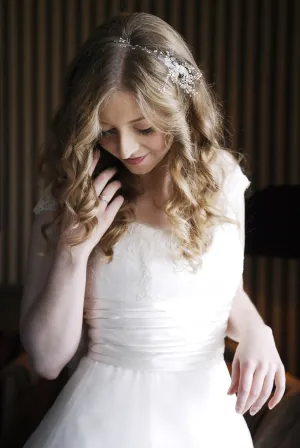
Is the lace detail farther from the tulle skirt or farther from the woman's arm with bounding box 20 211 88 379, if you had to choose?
the tulle skirt

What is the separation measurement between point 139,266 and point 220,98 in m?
0.81

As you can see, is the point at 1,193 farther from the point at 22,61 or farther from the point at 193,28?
the point at 193,28

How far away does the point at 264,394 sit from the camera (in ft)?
2.87

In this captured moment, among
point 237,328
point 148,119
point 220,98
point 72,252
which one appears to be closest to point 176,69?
point 148,119

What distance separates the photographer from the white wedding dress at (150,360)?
91 centimetres

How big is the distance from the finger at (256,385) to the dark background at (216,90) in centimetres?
70

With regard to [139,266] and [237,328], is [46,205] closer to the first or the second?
[139,266]

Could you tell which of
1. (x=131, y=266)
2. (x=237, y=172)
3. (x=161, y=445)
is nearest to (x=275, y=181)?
(x=237, y=172)

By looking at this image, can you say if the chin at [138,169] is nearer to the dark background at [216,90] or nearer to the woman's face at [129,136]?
the woman's face at [129,136]

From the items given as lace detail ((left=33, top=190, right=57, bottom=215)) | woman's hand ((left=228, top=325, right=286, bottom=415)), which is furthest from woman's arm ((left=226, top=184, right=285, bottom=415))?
lace detail ((left=33, top=190, right=57, bottom=215))

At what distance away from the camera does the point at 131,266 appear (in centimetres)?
94

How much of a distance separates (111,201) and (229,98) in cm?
79

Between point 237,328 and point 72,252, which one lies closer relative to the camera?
point 72,252

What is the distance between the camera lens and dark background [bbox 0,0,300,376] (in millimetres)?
1604
